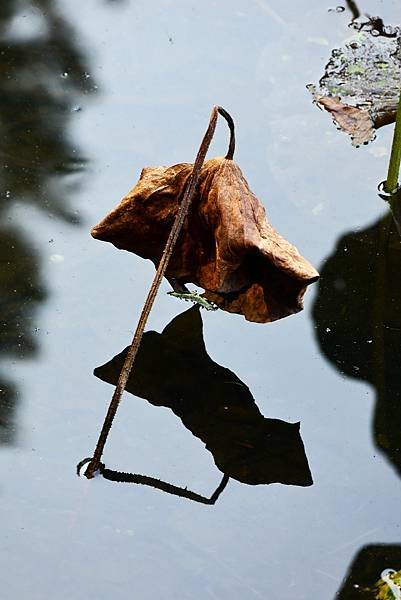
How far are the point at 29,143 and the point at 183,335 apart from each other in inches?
24.5

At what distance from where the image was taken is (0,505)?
1.69m

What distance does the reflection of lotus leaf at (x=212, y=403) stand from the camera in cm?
178

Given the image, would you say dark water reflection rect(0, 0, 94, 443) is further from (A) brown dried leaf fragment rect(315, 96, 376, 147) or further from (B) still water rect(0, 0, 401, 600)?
(A) brown dried leaf fragment rect(315, 96, 376, 147)

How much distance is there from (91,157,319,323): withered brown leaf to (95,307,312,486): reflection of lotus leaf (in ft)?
0.31

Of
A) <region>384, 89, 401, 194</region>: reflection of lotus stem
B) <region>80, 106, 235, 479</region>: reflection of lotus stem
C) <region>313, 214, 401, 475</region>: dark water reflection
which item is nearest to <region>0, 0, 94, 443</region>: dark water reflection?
<region>80, 106, 235, 479</region>: reflection of lotus stem

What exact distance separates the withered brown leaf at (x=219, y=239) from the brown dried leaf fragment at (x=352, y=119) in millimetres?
638

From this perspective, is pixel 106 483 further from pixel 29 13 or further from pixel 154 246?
pixel 29 13

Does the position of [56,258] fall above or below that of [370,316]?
below

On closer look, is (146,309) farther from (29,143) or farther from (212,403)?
(29,143)

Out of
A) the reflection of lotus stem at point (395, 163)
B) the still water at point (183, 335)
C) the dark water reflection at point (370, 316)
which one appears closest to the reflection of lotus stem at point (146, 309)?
the still water at point (183, 335)

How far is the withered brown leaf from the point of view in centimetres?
179

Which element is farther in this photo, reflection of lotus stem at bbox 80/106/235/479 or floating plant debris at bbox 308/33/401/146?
floating plant debris at bbox 308/33/401/146

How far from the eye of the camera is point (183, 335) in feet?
6.46

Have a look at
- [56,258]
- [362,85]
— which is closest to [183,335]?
[56,258]
